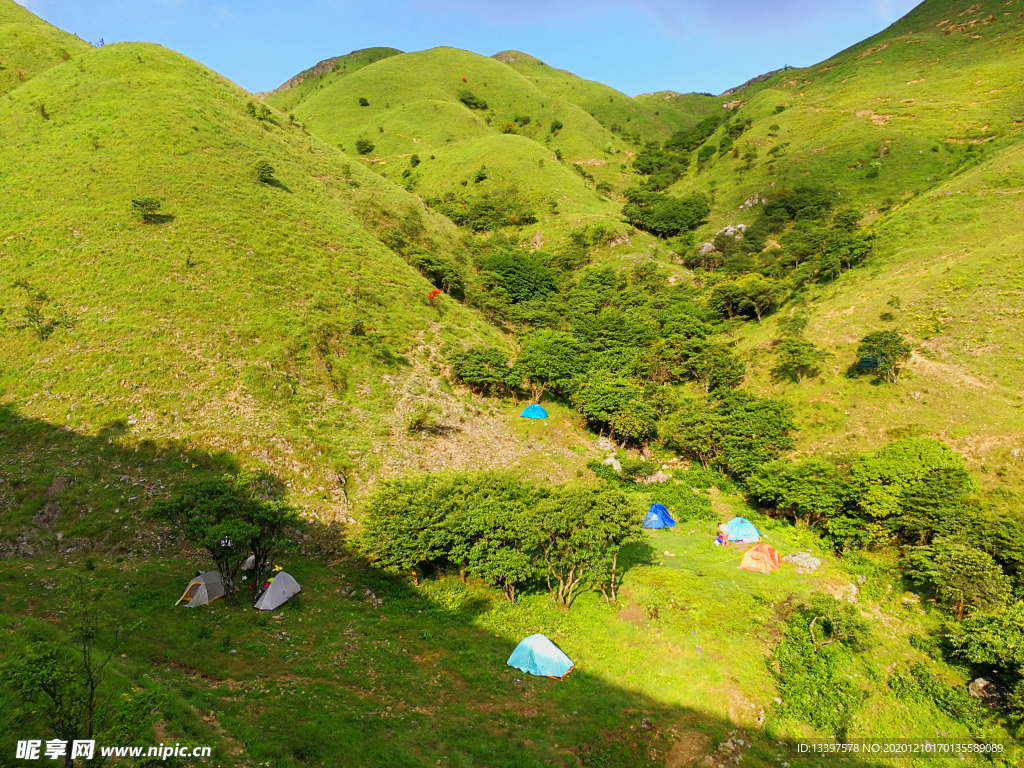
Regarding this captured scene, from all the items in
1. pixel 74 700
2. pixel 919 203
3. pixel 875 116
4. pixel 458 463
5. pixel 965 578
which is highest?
pixel 875 116

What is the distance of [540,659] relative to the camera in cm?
1742

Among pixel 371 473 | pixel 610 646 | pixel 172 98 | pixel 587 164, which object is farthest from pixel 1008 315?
pixel 587 164

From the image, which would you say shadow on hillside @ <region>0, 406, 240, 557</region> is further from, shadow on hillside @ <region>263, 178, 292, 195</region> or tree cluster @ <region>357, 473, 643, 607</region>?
shadow on hillside @ <region>263, 178, 292, 195</region>

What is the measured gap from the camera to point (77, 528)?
69.5 ft

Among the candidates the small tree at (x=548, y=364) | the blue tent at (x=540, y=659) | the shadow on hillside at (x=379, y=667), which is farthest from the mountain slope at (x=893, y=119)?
the blue tent at (x=540, y=659)

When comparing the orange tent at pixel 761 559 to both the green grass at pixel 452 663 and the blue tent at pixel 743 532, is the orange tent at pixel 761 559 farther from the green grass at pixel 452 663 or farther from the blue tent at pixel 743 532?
the blue tent at pixel 743 532

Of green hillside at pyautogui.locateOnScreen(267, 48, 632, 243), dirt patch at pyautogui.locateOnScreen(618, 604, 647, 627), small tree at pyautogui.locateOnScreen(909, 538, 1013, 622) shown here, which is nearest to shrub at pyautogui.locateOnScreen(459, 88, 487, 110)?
green hillside at pyautogui.locateOnScreen(267, 48, 632, 243)

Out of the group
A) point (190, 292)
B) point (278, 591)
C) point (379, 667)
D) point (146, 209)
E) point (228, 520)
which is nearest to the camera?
point (379, 667)

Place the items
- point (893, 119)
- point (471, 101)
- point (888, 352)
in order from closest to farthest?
point (888, 352) < point (893, 119) < point (471, 101)

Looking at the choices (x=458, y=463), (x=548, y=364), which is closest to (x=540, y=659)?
(x=458, y=463)

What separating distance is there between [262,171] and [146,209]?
686 inches

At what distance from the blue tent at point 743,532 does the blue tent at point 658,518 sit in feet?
12.7

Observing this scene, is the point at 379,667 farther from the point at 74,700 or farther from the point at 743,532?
the point at 743,532

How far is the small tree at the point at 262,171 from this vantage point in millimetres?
53812
